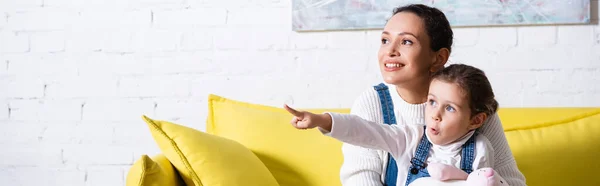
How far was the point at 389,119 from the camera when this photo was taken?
6.15 ft

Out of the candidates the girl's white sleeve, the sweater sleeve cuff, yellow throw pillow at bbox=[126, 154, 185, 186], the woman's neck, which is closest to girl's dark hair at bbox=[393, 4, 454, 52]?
the woman's neck

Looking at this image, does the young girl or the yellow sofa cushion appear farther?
the yellow sofa cushion

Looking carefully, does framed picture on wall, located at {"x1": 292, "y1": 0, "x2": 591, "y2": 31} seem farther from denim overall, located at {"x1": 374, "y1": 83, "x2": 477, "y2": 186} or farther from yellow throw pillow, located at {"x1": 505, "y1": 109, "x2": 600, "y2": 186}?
denim overall, located at {"x1": 374, "y1": 83, "x2": 477, "y2": 186}

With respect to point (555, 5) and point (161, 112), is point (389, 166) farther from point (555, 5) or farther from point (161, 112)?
→ point (161, 112)

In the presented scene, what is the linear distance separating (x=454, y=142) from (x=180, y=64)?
1.42 m

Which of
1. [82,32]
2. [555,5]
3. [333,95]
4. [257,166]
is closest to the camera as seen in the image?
[257,166]

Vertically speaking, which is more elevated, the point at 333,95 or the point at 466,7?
the point at 466,7

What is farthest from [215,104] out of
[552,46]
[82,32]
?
[552,46]

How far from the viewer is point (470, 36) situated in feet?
8.66

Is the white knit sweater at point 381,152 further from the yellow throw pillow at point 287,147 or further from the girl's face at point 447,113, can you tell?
the yellow throw pillow at point 287,147

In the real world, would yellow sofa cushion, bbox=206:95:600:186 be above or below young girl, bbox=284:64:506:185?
below

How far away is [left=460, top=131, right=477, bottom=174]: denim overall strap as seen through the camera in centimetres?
170

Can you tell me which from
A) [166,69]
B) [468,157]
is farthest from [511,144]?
[166,69]

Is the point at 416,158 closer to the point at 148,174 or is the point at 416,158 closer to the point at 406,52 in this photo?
the point at 406,52
